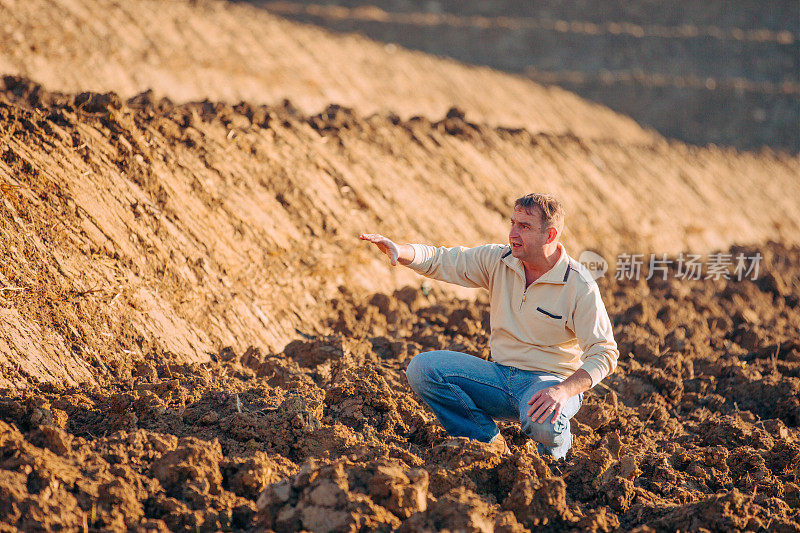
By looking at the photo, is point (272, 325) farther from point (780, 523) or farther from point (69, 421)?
point (780, 523)

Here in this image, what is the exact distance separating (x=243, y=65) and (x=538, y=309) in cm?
916

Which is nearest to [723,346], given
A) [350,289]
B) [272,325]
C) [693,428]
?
[693,428]

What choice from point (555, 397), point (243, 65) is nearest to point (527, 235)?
point (555, 397)

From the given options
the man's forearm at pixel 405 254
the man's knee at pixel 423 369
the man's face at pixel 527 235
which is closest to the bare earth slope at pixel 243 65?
the man's forearm at pixel 405 254

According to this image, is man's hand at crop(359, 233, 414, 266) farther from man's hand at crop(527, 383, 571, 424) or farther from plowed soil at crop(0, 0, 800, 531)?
man's hand at crop(527, 383, 571, 424)

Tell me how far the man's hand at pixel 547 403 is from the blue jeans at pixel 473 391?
0.40m

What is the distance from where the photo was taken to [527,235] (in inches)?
161

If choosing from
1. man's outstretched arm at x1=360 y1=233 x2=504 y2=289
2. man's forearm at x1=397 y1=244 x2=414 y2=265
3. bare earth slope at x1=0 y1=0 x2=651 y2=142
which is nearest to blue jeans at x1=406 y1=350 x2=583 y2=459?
man's outstretched arm at x1=360 y1=233 x2=504 y2=289

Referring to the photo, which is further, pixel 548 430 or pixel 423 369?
pixel 423 369

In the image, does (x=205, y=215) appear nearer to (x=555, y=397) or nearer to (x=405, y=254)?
(x=405, y=254)

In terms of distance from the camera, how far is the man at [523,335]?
408 cm

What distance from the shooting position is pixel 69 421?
4051mm

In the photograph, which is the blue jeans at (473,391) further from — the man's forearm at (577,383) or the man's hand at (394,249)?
the man's hand at (394,249)

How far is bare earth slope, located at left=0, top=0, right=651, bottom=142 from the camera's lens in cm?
984
